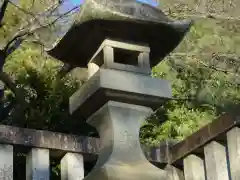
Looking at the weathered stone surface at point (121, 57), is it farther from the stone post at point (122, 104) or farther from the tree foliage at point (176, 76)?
the tree foliage at point (176, 76)

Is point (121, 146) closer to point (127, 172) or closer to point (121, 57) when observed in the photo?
point (127, 172)

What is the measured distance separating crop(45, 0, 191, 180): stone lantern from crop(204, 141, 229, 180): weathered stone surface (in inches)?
32.6

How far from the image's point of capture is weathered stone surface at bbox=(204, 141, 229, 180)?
2631 millimetres

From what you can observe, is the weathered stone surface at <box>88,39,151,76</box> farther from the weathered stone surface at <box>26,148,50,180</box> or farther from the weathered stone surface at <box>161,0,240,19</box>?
the weathered stone surface at <box>161,0,240,19</box>

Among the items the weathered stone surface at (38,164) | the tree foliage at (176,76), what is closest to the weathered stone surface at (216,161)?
the weathered stone surface at (38,164)

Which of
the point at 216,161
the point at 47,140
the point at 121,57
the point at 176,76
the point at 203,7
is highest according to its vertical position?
the point at 203,7

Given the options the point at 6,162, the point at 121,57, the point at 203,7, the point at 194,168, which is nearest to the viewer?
the point at 121,57

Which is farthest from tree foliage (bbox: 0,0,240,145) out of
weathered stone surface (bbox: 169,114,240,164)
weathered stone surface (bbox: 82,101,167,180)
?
weathered stone surface (bbox: 82,101,167,180)

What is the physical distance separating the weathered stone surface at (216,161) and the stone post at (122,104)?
32.9 inches

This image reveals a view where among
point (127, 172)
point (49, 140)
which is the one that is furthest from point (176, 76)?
point (127, 172)

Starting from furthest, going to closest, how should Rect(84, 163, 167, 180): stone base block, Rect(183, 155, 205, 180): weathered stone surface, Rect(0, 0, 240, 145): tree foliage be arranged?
Rect(0, 0, 240, 145): tree foliage → Rect(183, 155, 205, 180): weathered stone surface → Rect(84, 163, 167, 180): stone base block

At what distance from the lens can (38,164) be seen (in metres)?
2.54

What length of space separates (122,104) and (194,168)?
1.09 m

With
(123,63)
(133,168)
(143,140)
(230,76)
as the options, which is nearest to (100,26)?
(123,63)
